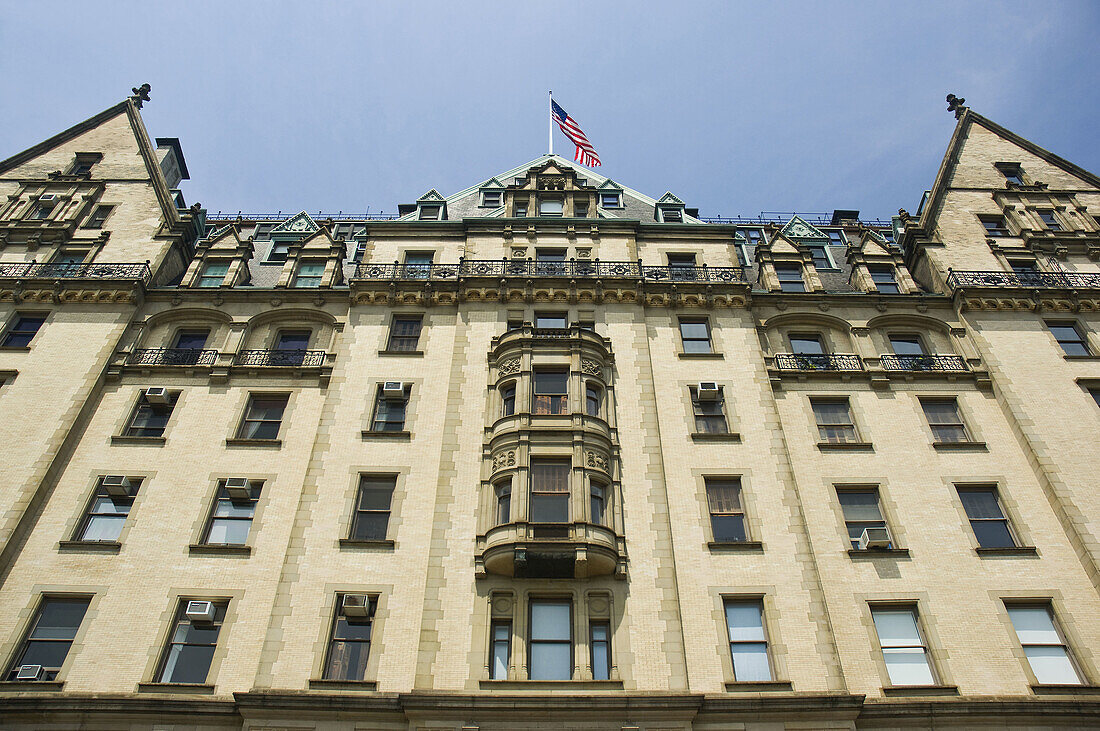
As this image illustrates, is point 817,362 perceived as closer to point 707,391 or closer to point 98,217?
point 707,391

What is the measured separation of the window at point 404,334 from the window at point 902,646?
17.5 m

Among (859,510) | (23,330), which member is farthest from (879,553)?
(23,330)

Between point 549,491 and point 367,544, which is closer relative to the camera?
point 367,544

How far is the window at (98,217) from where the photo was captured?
34.6 meters

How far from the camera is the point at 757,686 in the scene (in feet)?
66.1

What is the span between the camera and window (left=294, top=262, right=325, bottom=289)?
33.2 meters

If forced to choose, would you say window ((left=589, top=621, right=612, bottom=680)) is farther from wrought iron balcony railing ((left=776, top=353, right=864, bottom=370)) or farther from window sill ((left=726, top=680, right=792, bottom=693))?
wrought iron balcony railing ((left=776, top=353, right=864, bottom=370))

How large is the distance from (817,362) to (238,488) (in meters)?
20.2

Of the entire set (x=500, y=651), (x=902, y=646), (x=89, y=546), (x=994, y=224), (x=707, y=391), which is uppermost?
(x=994, y=224)

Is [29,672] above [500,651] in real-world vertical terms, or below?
below

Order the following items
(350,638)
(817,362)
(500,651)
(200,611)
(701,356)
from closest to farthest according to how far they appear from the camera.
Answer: (500,651)
(200,611)
(350,638)
(701,356)
(817,362)

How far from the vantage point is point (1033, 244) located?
33.9 m

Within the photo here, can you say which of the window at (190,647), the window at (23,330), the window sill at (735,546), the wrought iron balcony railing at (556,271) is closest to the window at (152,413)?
the window at (23,330)

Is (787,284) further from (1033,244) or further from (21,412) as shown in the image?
(21,412)
